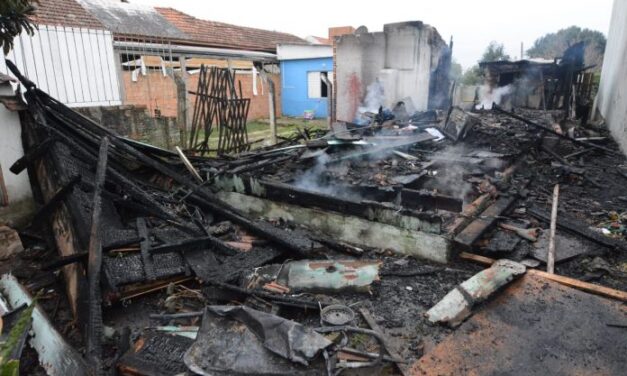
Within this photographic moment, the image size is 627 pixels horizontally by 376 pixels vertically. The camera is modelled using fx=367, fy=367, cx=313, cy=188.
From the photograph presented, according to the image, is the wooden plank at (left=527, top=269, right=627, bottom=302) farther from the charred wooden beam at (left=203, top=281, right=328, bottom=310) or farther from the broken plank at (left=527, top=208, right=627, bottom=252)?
the charred wooden beam at (left=203, top=281, right=328, bottom=310)

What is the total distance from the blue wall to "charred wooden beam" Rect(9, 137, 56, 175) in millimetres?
16175

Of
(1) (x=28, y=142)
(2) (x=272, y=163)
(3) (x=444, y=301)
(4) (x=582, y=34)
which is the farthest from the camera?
(4) (x=582, y=34)

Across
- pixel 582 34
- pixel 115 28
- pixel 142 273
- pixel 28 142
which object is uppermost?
pixel 582 34

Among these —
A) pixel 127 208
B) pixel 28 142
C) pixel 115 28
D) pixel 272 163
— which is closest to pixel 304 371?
pixel 127 208

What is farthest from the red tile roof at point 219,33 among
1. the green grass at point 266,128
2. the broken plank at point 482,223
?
the broken plank at point 482,223

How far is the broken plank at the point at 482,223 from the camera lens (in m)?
4.55

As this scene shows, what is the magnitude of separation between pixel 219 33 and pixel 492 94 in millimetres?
14855

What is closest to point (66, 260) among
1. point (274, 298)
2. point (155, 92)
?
point (274, 298)

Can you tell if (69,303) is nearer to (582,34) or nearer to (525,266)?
(525,266)

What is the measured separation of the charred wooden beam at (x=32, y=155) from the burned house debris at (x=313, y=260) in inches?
1.0

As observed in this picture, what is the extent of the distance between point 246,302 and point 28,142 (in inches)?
167

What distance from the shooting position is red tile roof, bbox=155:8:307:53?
696 inches

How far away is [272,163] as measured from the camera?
23.1 ft

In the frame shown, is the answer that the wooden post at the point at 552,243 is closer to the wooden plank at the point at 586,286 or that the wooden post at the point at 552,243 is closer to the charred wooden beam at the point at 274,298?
the wooden plank at the point at 586,286
